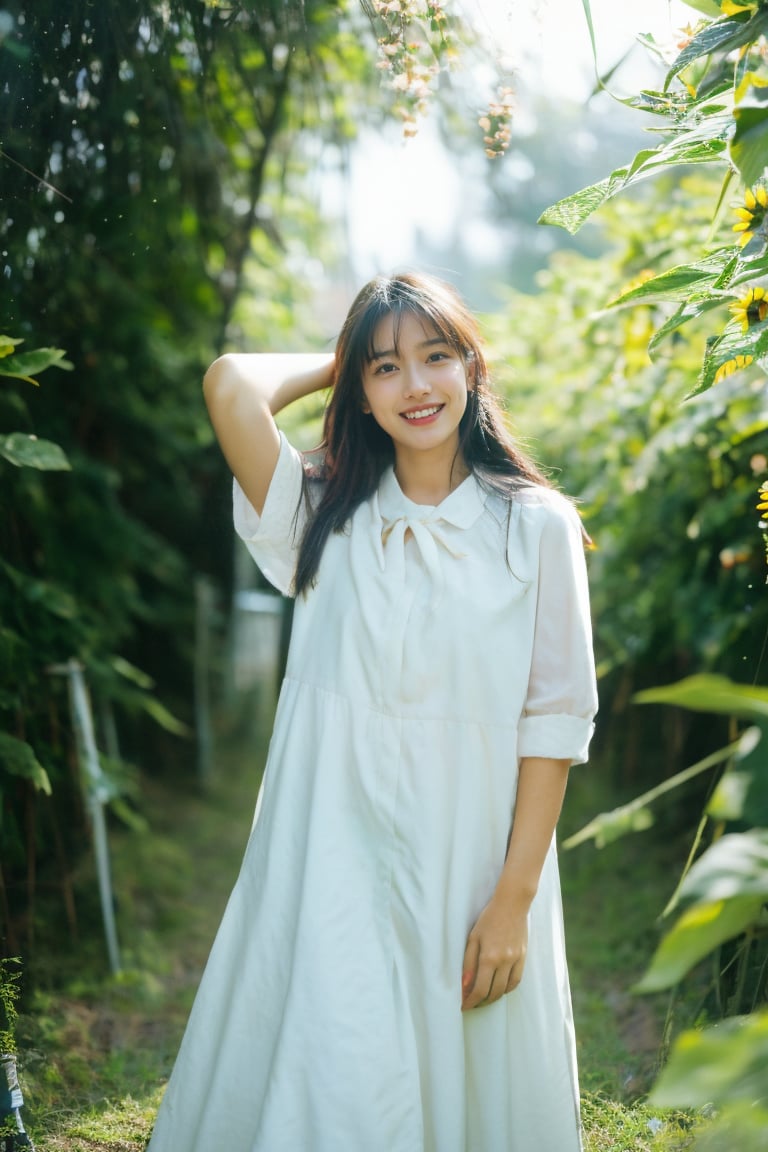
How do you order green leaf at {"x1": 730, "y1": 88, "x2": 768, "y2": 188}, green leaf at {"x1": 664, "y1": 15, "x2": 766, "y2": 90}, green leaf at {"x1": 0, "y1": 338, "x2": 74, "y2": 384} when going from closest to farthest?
1. green leaf at {"x1": 730, "y1": 88, "x2": 768, "y2": 188}
2. green leaf at {"x1": 664, "y1": 15, "x2": 766, "y2": 90}
3. green leaf at {"x1": 0, "y1": 338, "x2": 74, "y2": 384}

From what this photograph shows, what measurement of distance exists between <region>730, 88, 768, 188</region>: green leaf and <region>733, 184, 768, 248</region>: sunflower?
0.55 ft

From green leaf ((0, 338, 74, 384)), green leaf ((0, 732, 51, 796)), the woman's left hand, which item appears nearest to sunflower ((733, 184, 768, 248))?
the woman's left hand

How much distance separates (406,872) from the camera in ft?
4.59

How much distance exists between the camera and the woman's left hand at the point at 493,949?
1.36 m

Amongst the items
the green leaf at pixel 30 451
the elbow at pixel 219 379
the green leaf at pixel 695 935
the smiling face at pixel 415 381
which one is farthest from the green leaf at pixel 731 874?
the green leaf at pixel 30 451

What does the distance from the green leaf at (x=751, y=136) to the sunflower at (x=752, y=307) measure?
0.85 ft

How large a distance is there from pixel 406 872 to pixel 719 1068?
28.3 inches

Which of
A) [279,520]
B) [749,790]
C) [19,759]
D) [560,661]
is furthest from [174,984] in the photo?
[749,790]

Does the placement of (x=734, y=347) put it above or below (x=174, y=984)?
above

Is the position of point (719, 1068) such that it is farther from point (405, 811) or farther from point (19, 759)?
point (19, 759)

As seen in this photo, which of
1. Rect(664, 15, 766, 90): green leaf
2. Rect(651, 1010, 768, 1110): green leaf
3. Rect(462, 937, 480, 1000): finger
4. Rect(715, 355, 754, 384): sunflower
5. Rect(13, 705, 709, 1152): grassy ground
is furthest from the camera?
Rect(13, 705, 709, 1152): grassy ground

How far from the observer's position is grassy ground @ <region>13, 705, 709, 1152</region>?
1682 mm

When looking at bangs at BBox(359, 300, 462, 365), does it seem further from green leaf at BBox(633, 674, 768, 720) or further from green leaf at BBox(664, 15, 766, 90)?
green leaf at BBox(633, 674, 768, 720)

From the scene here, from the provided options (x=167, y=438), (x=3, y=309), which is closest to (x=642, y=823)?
(x=3, y=309)
